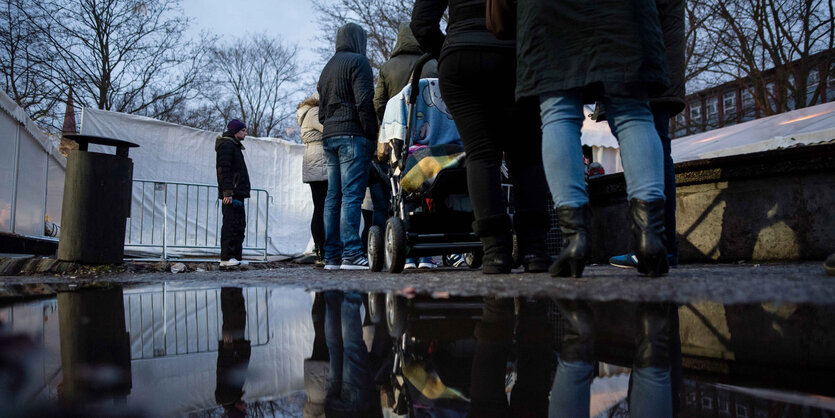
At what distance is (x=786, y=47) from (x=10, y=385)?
67.4 ft

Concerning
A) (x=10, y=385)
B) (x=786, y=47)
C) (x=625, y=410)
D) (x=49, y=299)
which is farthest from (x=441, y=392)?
(x=786, y=47)

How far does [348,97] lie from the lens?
225 inches

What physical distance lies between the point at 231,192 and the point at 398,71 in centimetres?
298

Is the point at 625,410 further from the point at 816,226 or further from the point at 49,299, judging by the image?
the point at 816,226

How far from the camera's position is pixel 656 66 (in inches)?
96.9

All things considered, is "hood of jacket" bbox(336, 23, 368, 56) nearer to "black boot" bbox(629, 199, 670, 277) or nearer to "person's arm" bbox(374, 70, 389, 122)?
"person's arm" bbox(374, 70, 389, 122)

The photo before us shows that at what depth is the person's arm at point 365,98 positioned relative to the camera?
557 centimetres

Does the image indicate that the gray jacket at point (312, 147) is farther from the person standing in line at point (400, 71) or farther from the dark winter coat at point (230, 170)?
the person standing in line at point (400, 71)

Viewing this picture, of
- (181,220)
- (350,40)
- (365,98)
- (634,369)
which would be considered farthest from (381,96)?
(181,220)

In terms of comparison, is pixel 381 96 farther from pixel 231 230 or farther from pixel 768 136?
pixel 768 136

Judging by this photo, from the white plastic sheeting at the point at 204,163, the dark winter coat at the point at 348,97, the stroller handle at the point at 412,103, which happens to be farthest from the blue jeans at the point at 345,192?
the white plastic sheeting at the point at 204,163

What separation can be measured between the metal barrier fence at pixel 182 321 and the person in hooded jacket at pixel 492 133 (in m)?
1.24

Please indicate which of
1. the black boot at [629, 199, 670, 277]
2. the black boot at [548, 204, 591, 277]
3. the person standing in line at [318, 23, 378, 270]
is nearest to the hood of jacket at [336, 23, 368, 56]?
the person standing in line at [318, 23, 378, 270]

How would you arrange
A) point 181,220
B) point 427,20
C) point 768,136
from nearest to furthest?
1. point 427,20
2. point 768,136
3. point 181,220
